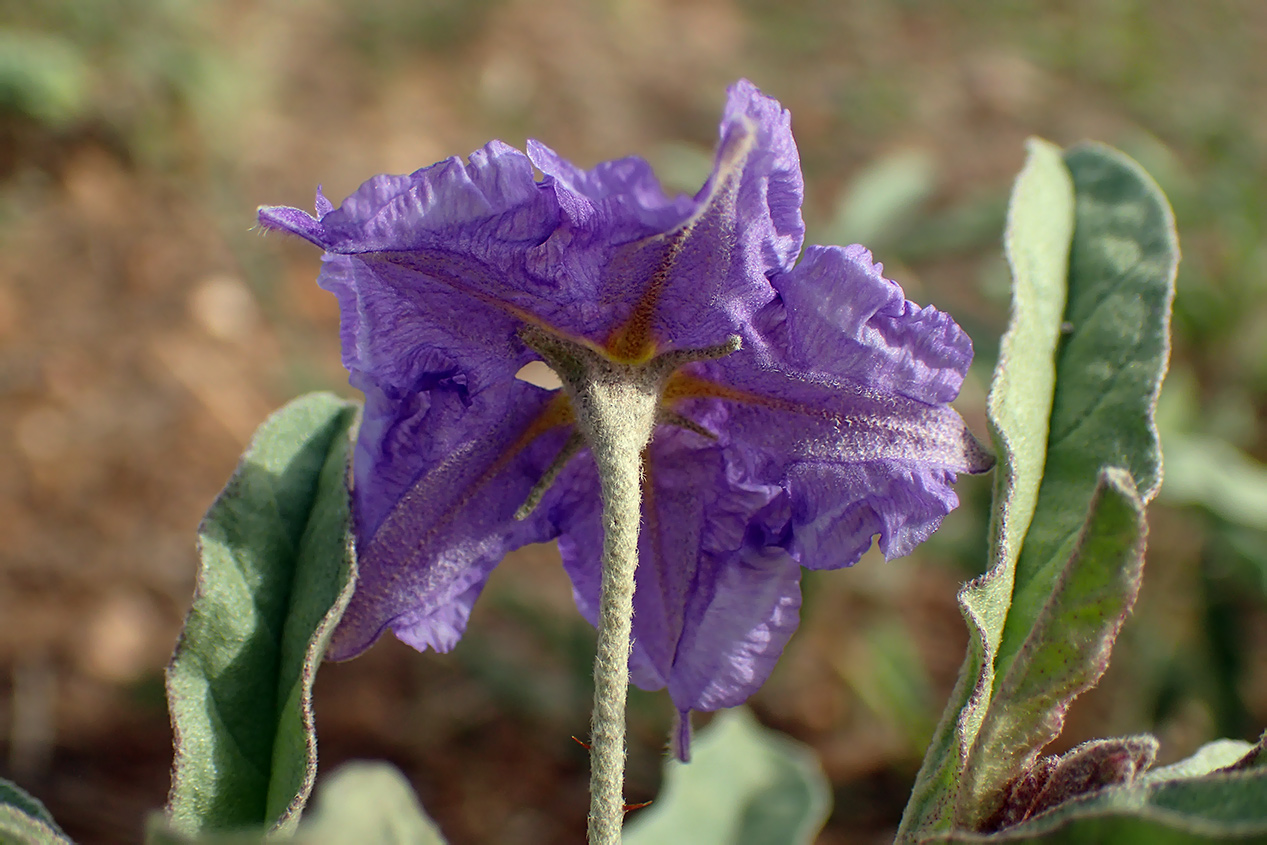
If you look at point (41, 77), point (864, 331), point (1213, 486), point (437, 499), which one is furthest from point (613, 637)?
point (41, 77)

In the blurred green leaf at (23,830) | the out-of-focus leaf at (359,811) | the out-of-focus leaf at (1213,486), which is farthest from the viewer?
the out-of-focus leaf at (1213,486)

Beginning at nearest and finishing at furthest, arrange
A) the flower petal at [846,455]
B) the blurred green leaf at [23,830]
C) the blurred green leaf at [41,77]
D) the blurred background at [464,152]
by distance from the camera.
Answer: the blurred green leaf at [23,830]
the flower petal at [846,455]
the blurred background at [464,152]
the blurred green leaf at [41,77]

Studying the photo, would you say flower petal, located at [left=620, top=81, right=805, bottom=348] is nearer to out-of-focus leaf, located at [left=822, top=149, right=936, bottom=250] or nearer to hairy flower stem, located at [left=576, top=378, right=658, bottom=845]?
hairy flower stem, located at [left=576, top=378, right=658, bottom=845]

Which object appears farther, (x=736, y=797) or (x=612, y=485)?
(x=736, y=797)

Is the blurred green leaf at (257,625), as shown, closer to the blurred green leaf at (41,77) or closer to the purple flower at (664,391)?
the purple flower at (664,391)

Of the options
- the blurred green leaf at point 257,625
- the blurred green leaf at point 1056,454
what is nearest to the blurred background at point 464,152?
the blurred green leaf at point 1056,454

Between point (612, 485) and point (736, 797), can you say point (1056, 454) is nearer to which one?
point (612, 485)

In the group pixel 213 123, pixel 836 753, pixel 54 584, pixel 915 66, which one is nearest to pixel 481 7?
pixel 213 123
